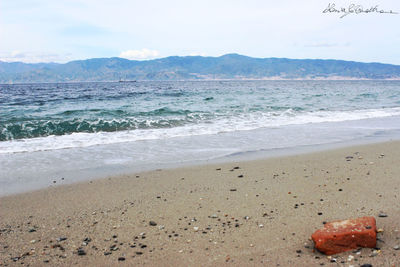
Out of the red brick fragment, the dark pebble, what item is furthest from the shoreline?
the red brick fragment

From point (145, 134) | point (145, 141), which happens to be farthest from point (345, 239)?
point (145, 134)

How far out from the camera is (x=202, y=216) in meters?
4.43

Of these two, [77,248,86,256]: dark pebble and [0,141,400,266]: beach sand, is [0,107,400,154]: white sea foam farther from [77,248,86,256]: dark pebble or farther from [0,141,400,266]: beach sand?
[77,248,86,256]: dark pebble

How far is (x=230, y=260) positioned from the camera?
3.35 m

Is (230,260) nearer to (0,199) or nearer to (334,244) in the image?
(334,244)

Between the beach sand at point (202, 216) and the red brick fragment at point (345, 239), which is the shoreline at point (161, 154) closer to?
the beach sand at point (202, 216)

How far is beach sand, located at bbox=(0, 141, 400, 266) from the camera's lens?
11.3 ft

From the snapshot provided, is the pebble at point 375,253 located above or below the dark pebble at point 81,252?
above

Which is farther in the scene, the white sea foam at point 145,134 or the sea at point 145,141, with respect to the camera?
the white sea foam at point 145,134

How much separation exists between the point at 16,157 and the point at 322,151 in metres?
8.29

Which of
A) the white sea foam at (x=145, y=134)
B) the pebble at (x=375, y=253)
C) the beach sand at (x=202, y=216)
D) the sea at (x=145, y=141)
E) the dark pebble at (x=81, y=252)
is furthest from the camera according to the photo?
the white sea foam at (x=145, y=134)

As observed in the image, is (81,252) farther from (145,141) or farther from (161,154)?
(145,141)

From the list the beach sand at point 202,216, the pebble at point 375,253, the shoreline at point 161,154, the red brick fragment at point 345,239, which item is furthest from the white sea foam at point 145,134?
the pebble at point 375,253

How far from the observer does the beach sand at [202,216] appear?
11.3 feet
